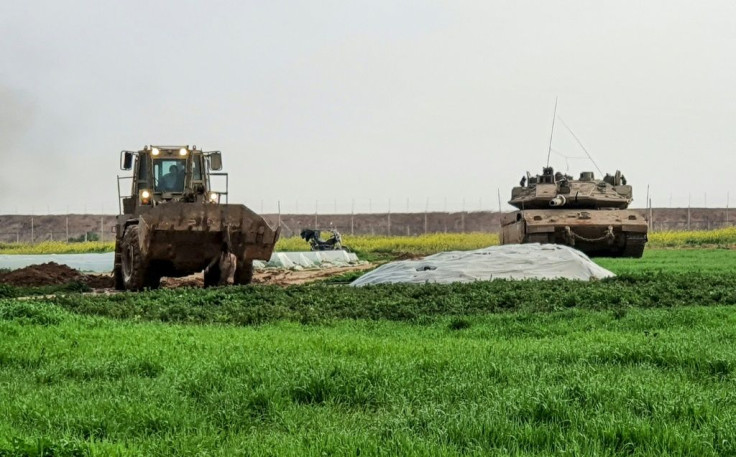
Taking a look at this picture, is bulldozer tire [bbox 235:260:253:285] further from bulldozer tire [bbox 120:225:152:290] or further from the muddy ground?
bulldozer tire [bbox 120:225:152:290]

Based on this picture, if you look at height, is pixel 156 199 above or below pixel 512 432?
above

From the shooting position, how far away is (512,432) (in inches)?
187

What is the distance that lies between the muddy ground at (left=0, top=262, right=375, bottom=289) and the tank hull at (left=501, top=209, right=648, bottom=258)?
245 inches

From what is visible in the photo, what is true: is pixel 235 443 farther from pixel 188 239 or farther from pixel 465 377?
pixel 188 239

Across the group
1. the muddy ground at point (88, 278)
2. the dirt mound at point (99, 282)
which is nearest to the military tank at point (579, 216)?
the muddy ground at point (88, 278)

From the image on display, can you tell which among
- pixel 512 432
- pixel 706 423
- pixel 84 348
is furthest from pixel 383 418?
pixel 84 348

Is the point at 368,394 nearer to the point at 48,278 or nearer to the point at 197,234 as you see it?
the point at 197,234

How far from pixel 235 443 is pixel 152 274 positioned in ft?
48.5

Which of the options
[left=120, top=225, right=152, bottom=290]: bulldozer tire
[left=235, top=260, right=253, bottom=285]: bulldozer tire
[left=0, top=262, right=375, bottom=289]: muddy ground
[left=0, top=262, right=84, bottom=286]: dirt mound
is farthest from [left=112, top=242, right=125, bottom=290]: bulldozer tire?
[left=235, top=260, right=253, bottom=285]: bulldozer tire

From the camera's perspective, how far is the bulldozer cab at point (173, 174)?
19.8 m

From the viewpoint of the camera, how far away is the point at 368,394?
5965mm

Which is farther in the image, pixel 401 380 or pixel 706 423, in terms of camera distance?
pixel 401 380

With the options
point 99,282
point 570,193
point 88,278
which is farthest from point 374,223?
point 99,282

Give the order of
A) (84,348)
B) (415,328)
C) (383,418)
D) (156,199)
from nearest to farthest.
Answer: (383,418) < (84,348) < (415,328) < (156,199)
